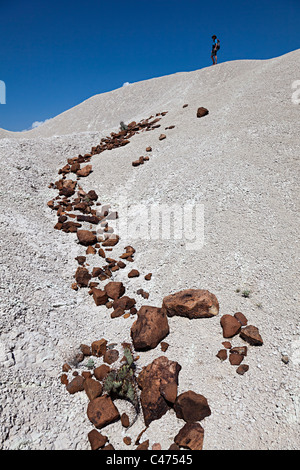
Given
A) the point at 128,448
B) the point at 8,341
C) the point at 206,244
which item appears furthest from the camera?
the point at 206,244

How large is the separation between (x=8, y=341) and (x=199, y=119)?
12140mm

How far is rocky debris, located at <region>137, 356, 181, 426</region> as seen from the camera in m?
3.70

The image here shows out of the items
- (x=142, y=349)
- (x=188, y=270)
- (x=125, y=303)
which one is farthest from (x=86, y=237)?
(x=142, y=349)

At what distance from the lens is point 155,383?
154 inches

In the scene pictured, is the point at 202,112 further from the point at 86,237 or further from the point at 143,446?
the point at 143,446

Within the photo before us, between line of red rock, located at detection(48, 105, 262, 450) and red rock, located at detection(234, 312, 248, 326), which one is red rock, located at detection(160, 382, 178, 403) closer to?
line of red rock, located at detection(48, 105, 262, 450)

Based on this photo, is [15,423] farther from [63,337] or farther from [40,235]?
[40,235]

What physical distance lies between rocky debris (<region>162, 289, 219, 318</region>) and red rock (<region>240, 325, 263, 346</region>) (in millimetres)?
612

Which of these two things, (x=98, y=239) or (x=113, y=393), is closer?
(x=113, y=393)

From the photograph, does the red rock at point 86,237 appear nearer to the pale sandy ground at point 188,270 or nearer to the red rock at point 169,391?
the pale sandy ground at point 188,270

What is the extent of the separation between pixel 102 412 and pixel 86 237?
470 centimetres

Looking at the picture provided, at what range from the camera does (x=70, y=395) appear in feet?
13.1

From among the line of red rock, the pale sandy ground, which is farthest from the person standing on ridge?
the line of red rock

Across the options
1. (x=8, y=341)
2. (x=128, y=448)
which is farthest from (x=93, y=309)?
(x=128, y=448)
